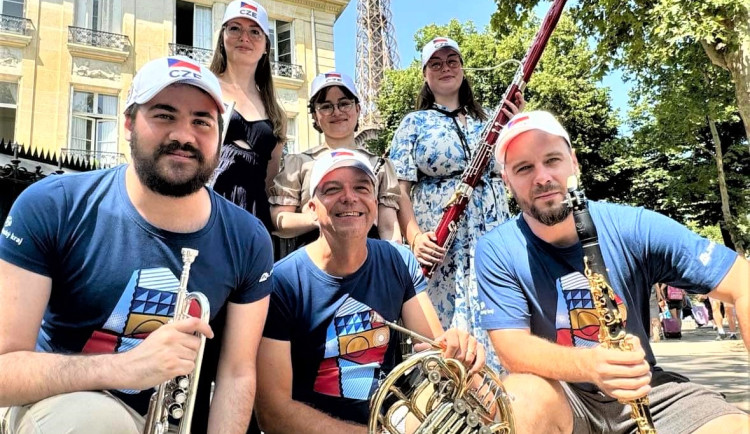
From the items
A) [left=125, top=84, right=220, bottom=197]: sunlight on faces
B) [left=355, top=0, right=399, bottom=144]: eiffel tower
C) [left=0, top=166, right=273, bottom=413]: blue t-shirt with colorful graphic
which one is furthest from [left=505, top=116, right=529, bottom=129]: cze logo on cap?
[left=355, top=0, right=399, bottom=144]: eiffel tower

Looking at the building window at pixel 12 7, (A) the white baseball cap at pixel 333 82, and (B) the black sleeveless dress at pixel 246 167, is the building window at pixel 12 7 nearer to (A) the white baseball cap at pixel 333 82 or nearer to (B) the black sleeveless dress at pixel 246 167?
(A) the white baseball cap at pixel 333 82

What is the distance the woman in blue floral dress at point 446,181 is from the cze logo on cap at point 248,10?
1.17 metres

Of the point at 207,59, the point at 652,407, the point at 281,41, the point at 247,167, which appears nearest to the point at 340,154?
the point at 247,167

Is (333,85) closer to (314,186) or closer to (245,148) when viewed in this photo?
(245,148)

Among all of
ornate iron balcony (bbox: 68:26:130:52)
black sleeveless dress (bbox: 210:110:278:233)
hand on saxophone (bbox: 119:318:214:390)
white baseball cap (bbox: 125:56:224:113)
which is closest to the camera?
hand on saxophone (bbox: 119:318:214:390)

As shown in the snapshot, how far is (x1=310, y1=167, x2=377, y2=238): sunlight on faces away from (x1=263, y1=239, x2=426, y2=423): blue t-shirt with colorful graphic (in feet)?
0.68

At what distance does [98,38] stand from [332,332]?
1522 cm

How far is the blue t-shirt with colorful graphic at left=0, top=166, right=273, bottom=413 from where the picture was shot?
1743 millimetres

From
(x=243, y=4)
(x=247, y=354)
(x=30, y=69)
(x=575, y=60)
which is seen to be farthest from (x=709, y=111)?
(x=30, y=69)

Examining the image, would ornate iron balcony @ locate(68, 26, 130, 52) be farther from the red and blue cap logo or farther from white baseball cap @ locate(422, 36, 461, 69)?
the red and blue cap logo

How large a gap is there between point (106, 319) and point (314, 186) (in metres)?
1.10

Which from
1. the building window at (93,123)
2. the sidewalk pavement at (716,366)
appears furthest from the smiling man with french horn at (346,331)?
the building window at (93,123)

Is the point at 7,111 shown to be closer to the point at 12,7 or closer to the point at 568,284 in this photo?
the point at 12,7

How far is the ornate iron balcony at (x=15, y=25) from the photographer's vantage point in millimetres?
13367
